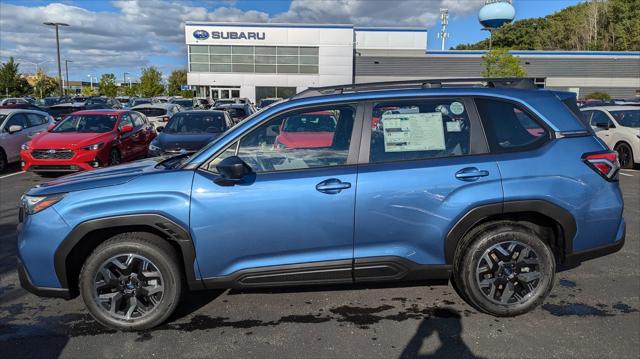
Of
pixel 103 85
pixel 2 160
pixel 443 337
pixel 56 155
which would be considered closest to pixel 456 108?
pixel 443 337

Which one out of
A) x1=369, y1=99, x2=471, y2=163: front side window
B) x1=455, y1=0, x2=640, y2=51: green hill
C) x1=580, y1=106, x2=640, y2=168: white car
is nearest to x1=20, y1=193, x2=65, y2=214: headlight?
x1=369, y1=99, x2=471, y2=163: front side window

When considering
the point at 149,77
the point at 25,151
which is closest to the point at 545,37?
the point at 149,77

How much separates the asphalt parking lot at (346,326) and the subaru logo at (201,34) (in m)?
52.8

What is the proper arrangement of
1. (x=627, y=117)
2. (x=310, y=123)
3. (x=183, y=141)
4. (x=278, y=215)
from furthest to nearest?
(x=627, y=117), (x=183, y=141), (x=310, y=123), (x=278, y=215)

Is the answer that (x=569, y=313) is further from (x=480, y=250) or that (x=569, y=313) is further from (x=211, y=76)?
(x=211, y=76)

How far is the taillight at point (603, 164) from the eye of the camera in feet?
11.6

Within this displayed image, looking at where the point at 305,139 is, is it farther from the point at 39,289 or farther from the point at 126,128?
the point at 126,128

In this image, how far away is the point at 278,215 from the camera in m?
3.28

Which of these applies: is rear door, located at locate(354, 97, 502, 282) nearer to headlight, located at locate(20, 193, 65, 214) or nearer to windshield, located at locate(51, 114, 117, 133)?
headlight, located at locate(20, 193, 65, 214)

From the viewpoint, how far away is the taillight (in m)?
3.53

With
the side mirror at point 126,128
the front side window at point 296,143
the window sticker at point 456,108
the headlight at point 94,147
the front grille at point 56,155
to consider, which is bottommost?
the front grille at point 56,155

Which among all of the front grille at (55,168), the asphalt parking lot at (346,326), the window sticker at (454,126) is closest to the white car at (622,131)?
the asphalt parking lot at (346,326)

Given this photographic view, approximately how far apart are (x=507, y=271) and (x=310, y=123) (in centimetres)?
200

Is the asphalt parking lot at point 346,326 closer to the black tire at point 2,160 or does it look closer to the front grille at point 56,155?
the front grille at point 56,155
